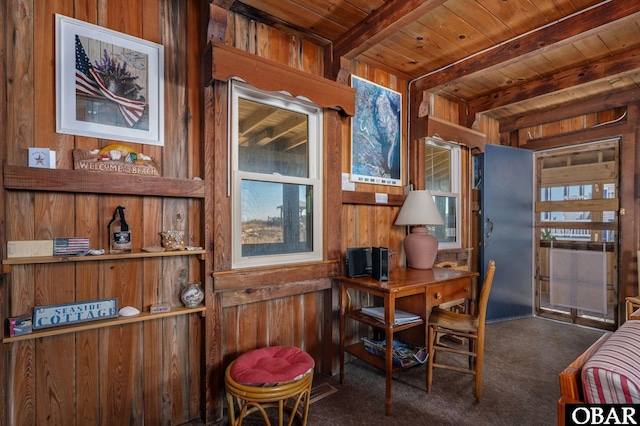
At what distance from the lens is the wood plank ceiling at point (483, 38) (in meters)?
1.92

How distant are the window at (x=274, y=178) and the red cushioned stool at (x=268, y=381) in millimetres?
588

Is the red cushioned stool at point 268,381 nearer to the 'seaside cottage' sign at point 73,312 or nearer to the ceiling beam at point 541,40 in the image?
the 'seaside cottage' sign at point 73,312

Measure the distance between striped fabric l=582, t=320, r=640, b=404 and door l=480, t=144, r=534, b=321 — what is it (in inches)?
106

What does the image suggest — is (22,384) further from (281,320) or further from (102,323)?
(281,320)

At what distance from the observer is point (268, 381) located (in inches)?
57.6

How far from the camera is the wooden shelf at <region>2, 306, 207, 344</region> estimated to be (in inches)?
53.0

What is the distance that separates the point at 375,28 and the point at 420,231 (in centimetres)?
156

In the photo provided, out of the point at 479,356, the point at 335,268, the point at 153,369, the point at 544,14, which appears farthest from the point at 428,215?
the point at 153,369

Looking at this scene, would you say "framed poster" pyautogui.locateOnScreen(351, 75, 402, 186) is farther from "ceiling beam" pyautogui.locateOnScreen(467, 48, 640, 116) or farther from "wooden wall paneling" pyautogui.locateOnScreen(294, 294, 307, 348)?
"ceiling beam" pyautogui.locateOnScreen(467, 48, 640, 116)

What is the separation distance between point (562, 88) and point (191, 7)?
315 cm

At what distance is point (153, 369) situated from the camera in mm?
1698

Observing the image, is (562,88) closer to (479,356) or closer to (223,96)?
(479,356)

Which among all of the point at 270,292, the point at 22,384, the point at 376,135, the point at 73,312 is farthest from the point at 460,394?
the point at 22,384

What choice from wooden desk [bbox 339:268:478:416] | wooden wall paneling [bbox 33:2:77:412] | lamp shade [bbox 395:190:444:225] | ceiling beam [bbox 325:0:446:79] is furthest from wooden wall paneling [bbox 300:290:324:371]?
ceiling beam [bbox 325:0:446:79]
